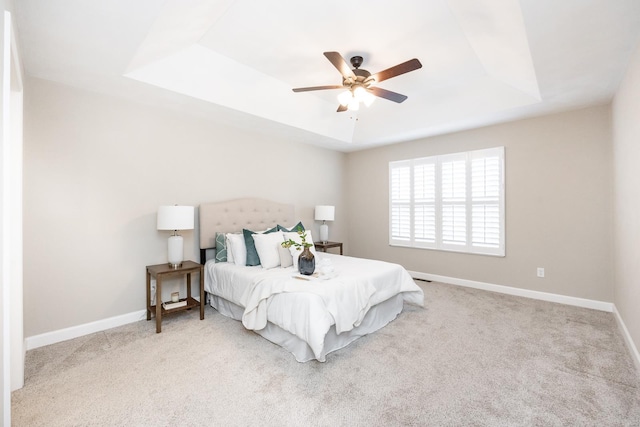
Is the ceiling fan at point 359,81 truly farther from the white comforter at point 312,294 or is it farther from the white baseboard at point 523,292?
the white baseboard at point 523,292

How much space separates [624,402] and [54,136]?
5046 millimetres

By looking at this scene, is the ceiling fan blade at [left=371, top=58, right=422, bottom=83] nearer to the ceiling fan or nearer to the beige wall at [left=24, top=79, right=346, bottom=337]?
the ceiling fan

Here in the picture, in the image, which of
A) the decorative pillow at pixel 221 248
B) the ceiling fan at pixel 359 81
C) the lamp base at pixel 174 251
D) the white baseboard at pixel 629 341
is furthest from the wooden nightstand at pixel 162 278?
the white baseboard at pixel 629 341

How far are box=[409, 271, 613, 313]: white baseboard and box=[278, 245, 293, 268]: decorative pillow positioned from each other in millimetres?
2730

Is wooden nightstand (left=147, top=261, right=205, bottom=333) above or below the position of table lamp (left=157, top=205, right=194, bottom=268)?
below

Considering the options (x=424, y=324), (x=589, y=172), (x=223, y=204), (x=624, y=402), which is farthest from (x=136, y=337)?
(x=589, y=172)

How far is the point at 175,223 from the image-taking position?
3213 millimetres

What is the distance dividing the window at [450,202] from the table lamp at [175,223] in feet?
12.0

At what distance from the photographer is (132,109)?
11.1 ft

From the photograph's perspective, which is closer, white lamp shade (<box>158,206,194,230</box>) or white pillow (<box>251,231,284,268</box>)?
white lamp shade (<box>158,206,194,230</box>)

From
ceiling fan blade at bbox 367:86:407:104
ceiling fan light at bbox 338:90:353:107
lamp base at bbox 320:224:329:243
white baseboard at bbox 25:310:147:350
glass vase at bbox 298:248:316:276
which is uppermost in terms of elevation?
ceiling fan blade at bbox 367:86:407:104

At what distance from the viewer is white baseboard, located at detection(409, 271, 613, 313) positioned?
365 centimetres

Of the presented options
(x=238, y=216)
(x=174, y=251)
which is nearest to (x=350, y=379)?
(x=174, y=251)

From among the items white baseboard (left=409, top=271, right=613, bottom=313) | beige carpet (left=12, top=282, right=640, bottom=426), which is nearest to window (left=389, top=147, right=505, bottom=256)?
white baseboard (left=409, top=271, right=613, bottom=313)
